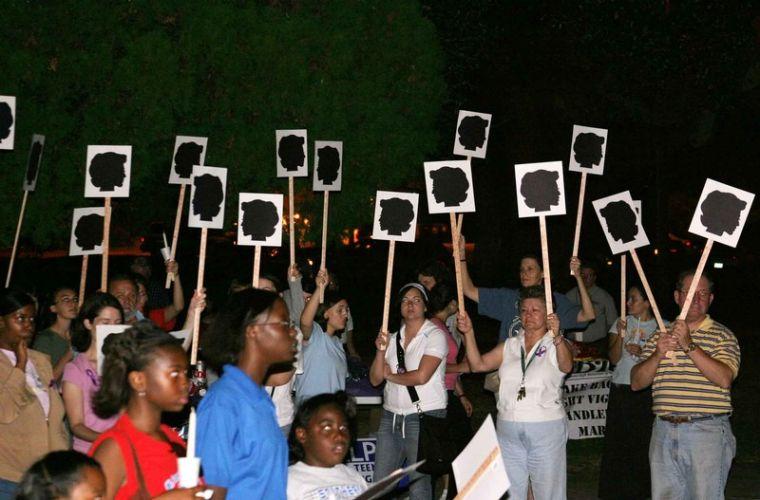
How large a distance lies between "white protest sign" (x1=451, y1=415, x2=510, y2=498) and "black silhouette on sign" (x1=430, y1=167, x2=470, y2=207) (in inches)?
191

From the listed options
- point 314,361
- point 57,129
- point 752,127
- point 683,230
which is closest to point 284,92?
point 57,129

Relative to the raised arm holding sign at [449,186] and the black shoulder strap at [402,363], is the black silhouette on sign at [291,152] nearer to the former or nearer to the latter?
the raised arm holding sign at [449,186]

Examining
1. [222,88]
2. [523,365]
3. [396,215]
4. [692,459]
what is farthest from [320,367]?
[222,88]

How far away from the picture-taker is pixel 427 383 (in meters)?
7.43

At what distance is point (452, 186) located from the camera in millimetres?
8367

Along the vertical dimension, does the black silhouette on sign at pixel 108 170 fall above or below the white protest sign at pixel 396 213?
above

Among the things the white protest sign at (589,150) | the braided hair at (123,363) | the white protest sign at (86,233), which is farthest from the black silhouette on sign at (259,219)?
the braided hair at (123,363)

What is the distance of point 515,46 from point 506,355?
8.76m

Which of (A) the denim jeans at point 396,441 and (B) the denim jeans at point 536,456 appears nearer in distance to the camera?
(B) the denim jeans at point 536,456

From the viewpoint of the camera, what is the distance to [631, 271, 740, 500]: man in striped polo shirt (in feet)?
21.6

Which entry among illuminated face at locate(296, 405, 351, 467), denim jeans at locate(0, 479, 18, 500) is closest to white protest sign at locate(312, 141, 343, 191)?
denim jeans at locate(0, 479, 18, 500)

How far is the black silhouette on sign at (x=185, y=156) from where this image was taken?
9258 millimetres

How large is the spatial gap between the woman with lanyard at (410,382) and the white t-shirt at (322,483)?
2367mm

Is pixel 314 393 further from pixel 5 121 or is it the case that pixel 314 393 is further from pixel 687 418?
pixel 5 121
